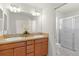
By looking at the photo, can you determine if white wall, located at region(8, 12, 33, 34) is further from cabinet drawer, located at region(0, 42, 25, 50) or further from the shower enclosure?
the shower enclosure

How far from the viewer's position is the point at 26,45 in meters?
2.02

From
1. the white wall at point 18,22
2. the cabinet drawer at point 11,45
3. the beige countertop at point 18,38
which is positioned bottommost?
the cabinet drawer at point 11,45

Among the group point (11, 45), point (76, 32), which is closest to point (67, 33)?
point (76, 32)

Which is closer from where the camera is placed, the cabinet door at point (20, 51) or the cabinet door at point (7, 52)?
the cabinet door at point (7, 52)

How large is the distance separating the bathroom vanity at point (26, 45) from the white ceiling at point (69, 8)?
514 mm

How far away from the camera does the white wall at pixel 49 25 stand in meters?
1.90

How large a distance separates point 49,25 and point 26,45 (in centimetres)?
56

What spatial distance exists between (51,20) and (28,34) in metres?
0.48

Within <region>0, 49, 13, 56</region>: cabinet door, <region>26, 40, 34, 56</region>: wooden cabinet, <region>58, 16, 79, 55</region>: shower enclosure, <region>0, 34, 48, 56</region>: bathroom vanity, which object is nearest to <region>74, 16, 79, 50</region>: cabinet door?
<region>58, 16, 79, 55</region>: shower enclosure

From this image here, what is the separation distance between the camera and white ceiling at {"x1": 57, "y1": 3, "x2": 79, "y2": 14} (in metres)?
1.78

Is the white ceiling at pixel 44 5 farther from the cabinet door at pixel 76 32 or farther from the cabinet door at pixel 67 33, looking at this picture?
the cabinet door at pixel 76 32

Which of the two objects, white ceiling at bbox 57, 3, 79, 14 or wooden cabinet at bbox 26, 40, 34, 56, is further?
wooden cabinet at bbox 26, 40, 34, 56

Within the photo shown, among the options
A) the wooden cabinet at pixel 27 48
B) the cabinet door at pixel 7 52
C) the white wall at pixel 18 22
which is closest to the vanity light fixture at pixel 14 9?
the white wall at pixel 18 22

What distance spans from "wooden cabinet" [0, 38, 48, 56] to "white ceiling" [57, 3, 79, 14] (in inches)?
22.8
